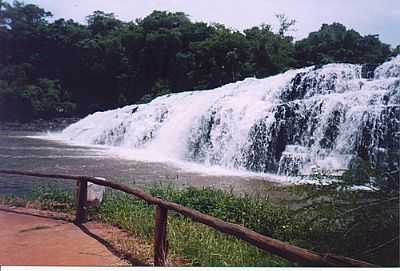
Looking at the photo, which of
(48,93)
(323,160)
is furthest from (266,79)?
(48,93)

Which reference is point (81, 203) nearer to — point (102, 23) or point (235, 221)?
point (235, 221)

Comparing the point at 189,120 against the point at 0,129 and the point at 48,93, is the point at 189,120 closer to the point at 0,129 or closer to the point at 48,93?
the point at 48,93

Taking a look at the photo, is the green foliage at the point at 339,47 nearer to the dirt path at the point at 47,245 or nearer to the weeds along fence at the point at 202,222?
the weeds along fence at the point at 202,222

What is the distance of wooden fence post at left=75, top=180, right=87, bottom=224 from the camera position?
8.26ft

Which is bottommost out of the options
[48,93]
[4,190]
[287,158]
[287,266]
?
[287,266]

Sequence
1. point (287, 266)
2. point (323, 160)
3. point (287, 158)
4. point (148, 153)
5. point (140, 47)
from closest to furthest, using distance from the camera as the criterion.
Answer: point (287, 266) < point (140, 47) < point (323, 160) < point (287, 158) < point (148, 153)

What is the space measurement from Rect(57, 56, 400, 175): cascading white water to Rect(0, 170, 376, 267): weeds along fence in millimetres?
705

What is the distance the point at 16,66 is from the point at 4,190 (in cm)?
63

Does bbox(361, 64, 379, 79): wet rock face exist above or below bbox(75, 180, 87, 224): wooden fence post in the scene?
above

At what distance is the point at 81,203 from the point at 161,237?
74cm

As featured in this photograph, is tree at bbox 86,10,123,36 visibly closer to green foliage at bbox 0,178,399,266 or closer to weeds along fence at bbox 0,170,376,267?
weeds along fence at bbox 0,170,376,267

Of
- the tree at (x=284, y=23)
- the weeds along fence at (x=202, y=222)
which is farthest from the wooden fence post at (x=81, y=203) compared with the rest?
the tree at (x=284, y=23)

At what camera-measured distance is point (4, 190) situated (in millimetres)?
2512

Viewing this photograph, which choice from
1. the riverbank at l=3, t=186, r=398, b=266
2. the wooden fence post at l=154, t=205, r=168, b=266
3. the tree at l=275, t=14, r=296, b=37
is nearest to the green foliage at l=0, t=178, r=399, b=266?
the riverbank at l=3, t=186, r=398, b=266
